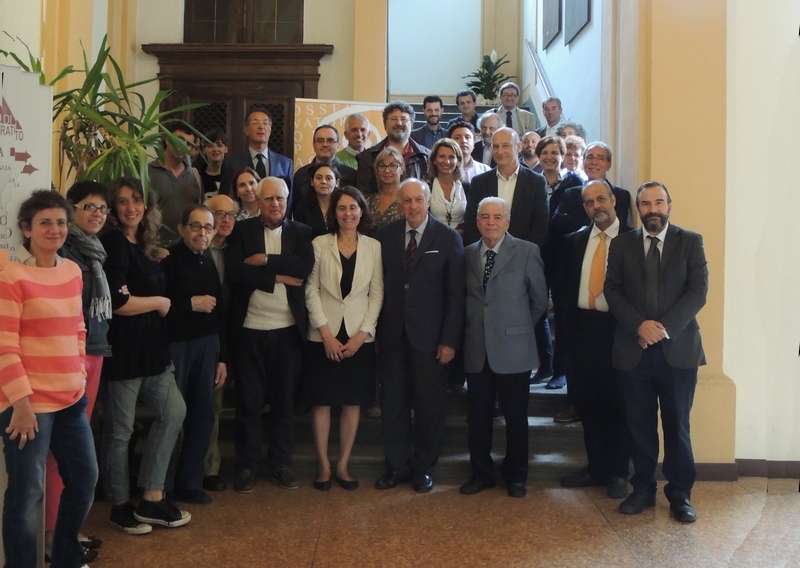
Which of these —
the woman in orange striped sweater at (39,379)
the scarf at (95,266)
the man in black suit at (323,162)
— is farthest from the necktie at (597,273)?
the woman in orange striped sweater at (39,379)

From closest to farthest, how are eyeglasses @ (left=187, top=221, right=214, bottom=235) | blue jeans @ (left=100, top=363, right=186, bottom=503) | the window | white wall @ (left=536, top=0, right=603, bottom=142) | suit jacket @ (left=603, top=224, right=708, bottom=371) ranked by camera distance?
blue jeans @ (left=100, top=363, right=186, bottom=503), eyeglasses @ (left=187, top=221, right=214, bottom=235), suit jacket @ (left=603, top=224, right=708, bottom=371), white wall @ (left=536, top=0, right=603, bottom=142), the window

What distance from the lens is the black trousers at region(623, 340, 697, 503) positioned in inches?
150

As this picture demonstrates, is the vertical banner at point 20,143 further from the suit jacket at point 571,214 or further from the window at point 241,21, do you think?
the window at point 241,21

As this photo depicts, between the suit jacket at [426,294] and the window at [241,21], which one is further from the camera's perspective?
the window at [241,21]

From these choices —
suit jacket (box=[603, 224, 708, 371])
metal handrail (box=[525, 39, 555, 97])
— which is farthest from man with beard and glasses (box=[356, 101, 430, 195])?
metal handrail (box=[525, 39, 555, 97])

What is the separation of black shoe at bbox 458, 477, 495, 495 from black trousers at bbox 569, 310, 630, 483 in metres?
0.62

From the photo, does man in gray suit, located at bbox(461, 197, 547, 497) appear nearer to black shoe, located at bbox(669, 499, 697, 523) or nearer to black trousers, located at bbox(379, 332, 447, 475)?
black trousers, located at bbox(379, 332, 447, 475)

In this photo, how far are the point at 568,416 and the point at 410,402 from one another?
116 cm

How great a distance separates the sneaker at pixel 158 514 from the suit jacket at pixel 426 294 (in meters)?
1.39

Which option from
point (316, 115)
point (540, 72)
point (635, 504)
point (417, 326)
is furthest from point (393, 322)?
point (540, 72)

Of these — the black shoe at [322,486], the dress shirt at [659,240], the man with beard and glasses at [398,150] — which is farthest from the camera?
the man with beard and glasses at [398,150]

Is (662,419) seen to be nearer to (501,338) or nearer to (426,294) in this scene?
(501,338)

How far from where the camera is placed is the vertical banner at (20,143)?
9.28 feet

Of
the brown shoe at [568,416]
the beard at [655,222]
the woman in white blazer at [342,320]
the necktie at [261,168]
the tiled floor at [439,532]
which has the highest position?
the necktie at [261,168]
